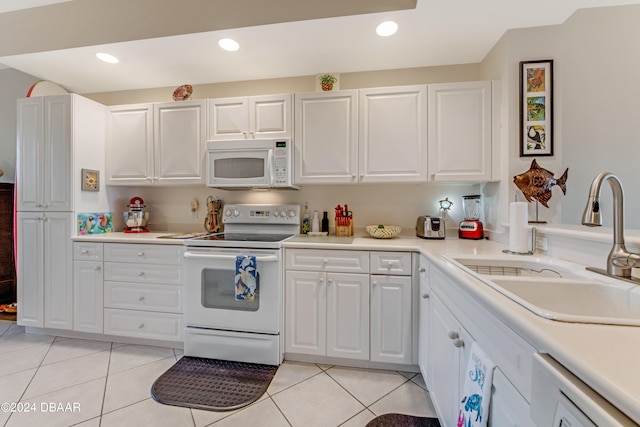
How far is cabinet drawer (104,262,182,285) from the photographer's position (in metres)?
2.14

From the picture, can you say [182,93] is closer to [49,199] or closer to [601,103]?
[49,199]

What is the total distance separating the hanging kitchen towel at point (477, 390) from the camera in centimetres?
80

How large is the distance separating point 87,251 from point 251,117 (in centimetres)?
182

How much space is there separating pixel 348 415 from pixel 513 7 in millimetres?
2603

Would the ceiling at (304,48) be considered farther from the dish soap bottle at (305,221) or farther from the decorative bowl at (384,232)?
the decorative bowl at (384,232)

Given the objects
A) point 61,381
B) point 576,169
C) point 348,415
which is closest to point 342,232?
point 348,415

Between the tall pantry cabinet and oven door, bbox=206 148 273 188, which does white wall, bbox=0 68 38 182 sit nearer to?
the tall pantry cabinet

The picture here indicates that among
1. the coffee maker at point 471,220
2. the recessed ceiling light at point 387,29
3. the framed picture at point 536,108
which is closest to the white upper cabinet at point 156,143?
the recessed ceiling light at point 387,29

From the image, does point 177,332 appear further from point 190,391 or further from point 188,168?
point 188,168

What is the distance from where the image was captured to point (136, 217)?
2.67 metres

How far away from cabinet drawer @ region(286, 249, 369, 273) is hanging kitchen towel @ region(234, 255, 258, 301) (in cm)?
26

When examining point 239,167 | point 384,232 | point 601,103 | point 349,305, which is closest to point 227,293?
point 349,305

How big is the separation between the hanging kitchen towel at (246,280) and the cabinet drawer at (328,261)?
10.2 inches

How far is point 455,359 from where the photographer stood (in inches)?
44.2
